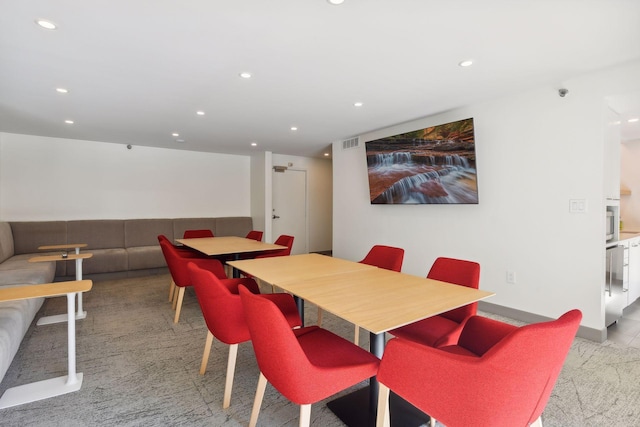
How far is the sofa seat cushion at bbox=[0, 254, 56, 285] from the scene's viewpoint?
317cm

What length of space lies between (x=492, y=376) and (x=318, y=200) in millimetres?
6762

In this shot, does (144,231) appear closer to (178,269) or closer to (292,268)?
(178,269)

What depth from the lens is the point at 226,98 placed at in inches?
132

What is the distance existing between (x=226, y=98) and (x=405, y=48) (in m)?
1.96

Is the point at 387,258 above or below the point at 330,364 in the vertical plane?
above

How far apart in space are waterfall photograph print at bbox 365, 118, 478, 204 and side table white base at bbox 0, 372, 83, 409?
3857mm

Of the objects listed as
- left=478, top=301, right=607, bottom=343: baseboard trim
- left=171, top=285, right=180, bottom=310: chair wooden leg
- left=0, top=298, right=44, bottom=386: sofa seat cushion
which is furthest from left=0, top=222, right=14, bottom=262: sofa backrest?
left=478, top=301, right=607, bottom=343: baseboard trim

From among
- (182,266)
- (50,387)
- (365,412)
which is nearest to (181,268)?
(182,266)

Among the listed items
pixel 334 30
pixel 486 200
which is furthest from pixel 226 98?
pixel 486 200

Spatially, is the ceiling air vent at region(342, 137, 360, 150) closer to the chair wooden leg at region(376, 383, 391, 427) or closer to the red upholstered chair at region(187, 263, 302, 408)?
the red upholstered chair at region(187, 263, 302, 408)

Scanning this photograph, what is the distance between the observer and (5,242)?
4.31 m

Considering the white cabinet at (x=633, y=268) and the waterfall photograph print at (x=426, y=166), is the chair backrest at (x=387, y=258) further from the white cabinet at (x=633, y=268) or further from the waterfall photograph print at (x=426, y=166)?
the white cabinet at (x=633, y=268)

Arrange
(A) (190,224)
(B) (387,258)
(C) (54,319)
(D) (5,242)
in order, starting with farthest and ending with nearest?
(A) (190,224) → (D) (5,242) → (C) (54,319) → (B) (387,258)

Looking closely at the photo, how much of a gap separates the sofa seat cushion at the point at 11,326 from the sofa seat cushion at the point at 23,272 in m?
0.70
